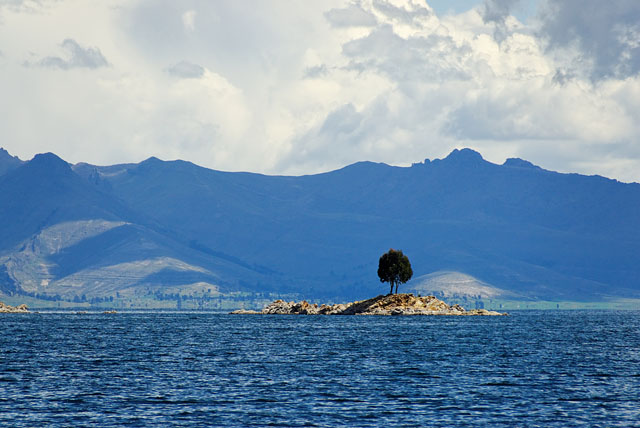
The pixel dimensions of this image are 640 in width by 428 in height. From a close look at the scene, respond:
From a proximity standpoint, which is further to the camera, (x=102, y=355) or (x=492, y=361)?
(x=102, y=355)

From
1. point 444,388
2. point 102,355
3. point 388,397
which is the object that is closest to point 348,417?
point 388,397

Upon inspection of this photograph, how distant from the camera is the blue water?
61.8m

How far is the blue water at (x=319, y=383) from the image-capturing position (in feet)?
203

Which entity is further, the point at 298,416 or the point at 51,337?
the point at 51,337

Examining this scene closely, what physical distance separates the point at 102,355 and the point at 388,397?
167ft

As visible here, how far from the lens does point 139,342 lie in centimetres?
13762

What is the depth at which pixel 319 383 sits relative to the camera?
80688mm

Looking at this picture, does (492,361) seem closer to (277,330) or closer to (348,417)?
(348,417)

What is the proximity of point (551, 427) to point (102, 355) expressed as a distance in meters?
67.5

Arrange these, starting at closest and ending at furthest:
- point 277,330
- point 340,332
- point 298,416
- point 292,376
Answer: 1. point 298,416
2. point 292,376
3. point 340,332
4. point 277,330

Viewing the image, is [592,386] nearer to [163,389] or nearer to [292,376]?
[292,376]

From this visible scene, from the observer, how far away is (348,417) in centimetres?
6175

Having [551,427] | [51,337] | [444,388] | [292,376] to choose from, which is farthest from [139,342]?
[551,427]

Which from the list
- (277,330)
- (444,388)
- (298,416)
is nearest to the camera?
(298,416)
